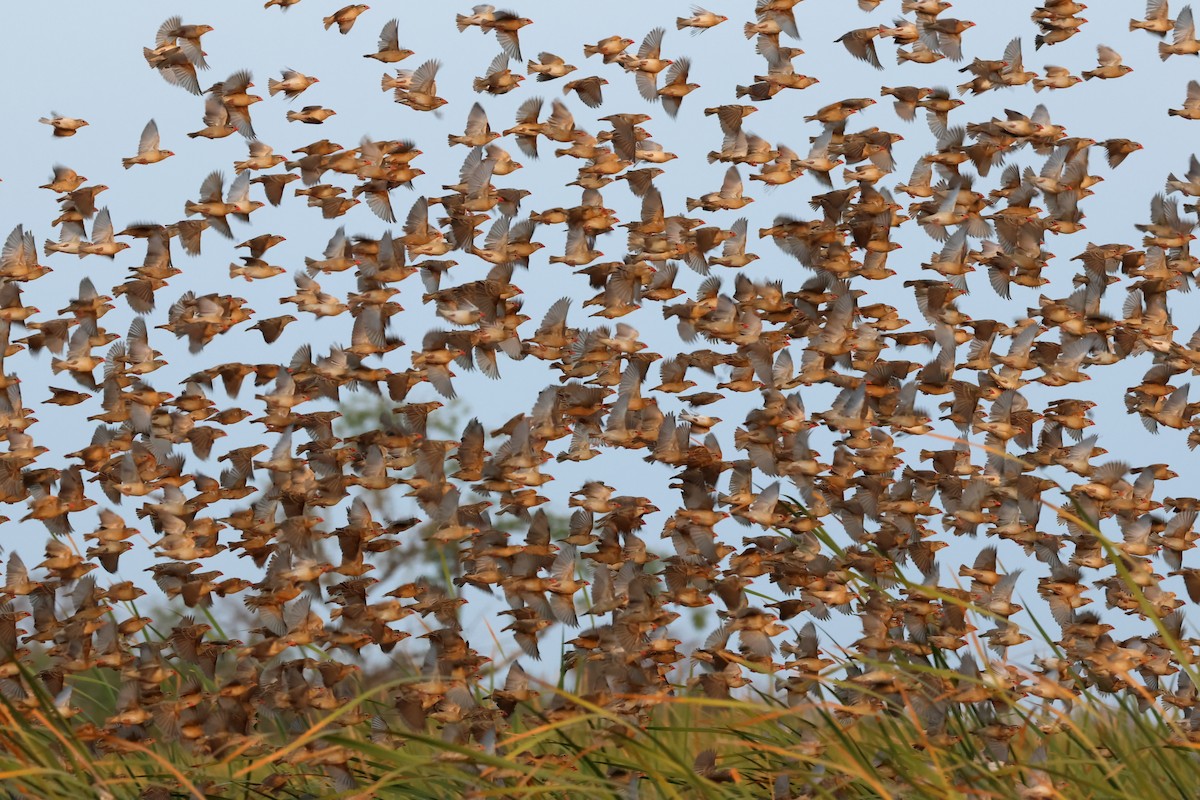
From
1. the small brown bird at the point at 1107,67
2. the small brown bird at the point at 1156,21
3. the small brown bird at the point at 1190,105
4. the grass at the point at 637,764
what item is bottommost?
the grass at the point at 637,764

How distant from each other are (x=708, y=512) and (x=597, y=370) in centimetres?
91

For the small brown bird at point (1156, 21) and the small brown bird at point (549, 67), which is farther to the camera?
the small brown bird at point (1156, 21)

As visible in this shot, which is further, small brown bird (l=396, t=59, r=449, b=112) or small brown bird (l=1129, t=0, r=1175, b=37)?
small brown bird (l=1129, t=0, r=1175, b=37)

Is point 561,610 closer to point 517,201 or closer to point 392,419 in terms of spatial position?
point 392,419

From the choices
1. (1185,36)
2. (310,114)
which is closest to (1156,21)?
(1185,36)

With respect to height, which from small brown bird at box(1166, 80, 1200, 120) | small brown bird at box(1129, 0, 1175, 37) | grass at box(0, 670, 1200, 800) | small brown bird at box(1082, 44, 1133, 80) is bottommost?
grass at box(0, 670, 1200, 800)

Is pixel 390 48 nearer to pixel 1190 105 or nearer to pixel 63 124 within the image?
pixel 63 124

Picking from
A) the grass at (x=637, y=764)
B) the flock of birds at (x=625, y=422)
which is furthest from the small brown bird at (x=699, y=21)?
the grass at (x=637, y=764)

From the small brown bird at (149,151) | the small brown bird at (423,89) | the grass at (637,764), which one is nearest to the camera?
the grass at (637,764)

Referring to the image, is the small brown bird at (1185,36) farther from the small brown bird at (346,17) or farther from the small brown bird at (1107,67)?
the small brown bird at (346,17)

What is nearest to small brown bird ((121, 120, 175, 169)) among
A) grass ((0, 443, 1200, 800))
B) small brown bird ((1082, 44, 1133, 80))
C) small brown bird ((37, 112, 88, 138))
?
small brown bird ((37, 112, 88, 138))

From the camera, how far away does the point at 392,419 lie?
22.6 feet

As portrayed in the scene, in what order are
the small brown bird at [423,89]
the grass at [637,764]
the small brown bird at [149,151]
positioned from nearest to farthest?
the grass at [637,764], the small brown bird at [423,89], the small brown bird at [149,151]

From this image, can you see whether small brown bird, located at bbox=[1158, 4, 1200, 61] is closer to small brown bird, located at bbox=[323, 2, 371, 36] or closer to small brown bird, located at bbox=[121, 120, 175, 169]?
small brown bird, located at bbox=[323, 2, 371, 36]
